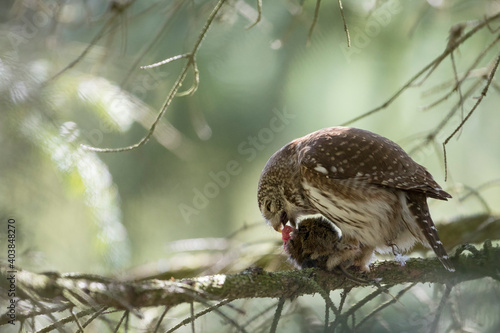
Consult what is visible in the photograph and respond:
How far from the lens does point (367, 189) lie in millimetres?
3275

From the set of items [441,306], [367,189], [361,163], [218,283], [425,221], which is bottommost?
[441,306]

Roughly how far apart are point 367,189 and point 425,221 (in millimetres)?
358

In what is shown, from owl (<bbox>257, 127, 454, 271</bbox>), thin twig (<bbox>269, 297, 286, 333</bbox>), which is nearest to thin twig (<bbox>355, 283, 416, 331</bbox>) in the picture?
thin twig (<bbox>269, 297, 286, 333</bbox>)

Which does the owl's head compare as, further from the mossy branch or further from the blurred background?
the mossy branch

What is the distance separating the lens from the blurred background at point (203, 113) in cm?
301

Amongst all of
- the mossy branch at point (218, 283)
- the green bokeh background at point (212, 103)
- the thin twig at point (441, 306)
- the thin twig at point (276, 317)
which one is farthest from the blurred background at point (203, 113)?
the thin twig at point (441, 306)

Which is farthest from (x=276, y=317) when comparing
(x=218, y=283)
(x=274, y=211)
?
(x=274, y=211)

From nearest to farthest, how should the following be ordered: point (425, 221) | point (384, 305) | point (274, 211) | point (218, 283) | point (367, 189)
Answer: point (384, 305), point (218, 283), point (425, 221), point (367, 189), point (274, 211)

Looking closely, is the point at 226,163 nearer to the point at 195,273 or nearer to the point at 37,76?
the point at 195,273

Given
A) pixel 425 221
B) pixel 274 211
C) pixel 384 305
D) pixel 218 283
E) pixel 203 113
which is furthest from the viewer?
pixel 203 113

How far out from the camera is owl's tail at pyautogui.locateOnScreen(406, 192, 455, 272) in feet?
9.28

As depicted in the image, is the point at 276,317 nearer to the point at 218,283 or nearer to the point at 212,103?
the point at 218,283

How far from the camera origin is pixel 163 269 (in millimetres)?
4016

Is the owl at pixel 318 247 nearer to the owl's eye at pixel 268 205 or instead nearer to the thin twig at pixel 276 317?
the owl's eye at pixel 268 205
